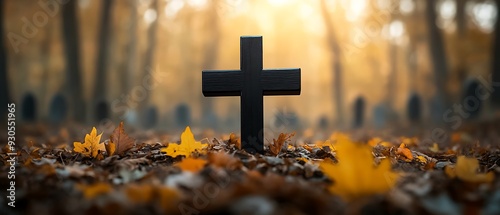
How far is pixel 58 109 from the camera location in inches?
674

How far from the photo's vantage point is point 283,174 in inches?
124

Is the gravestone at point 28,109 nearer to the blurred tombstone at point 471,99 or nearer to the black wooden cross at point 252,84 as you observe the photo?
the black wooden cross at point 252,84

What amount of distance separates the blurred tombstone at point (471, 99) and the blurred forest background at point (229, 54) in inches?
2.1

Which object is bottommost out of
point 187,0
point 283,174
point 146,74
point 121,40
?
point 283,174

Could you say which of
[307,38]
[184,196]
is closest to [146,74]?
[307,38]

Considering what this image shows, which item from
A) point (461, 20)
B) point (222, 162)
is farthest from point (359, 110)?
point (222, 162)

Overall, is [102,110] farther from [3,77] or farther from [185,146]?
[185,146]

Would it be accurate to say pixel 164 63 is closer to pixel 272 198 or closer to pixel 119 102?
pixel 119 102

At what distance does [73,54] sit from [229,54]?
56.9 ft

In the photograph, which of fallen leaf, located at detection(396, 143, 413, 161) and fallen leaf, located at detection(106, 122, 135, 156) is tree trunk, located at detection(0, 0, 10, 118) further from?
fallen leaf, located at detection(396, 143, 413, 161)

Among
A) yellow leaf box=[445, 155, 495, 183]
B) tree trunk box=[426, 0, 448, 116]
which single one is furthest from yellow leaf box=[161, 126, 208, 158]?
tree trunk box=[426, 0, 448, 116]

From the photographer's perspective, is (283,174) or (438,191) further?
(283,174)

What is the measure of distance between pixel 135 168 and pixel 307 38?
3250cm

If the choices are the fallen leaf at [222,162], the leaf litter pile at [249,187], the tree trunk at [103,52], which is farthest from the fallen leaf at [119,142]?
the tree trunk at [103,52]
